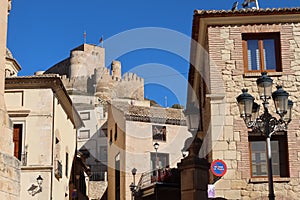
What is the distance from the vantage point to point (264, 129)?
10883mm

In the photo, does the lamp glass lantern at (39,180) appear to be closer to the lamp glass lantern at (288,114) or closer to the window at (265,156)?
the window at (265,156)

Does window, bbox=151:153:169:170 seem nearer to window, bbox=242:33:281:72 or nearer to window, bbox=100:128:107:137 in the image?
window, bbox=242:33:281:72

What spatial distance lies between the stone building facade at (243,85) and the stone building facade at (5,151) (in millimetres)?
7270

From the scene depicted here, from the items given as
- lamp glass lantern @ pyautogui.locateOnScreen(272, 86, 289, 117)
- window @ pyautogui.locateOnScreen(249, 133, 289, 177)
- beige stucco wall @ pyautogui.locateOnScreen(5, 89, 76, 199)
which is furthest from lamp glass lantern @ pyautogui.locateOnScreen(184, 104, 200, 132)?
lamp glass lantern @ pyautogui.locateOnScreen(272, 86, 289, 117)

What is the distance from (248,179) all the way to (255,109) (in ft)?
15.4

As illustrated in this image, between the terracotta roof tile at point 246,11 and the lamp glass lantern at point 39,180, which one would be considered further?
the lamp glass lantern at point 39,180

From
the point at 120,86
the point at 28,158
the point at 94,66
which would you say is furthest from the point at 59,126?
the point at 94,66

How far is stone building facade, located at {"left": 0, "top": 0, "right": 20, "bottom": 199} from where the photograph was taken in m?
9.09

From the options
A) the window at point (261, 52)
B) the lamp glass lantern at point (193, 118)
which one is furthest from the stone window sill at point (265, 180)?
the lamp glass lantern at point (193, 118)

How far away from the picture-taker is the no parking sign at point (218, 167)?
14.8 metres

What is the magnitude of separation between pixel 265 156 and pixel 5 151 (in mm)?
8472

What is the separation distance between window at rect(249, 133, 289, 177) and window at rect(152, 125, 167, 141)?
62.8ft

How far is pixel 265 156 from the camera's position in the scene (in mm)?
15516

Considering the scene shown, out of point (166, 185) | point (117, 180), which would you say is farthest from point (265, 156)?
point (117, 180)
